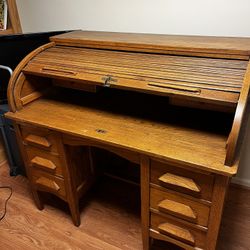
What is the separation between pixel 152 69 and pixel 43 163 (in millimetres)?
808

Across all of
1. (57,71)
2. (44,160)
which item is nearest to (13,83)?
(57,71)

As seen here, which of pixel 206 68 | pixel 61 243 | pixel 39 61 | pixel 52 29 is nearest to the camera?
pixel 206 68

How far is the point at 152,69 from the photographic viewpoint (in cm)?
114

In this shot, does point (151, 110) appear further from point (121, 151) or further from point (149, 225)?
point (149, 225)

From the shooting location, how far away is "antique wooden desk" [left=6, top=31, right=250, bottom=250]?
0.99 meters

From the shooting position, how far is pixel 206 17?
4.83 feet

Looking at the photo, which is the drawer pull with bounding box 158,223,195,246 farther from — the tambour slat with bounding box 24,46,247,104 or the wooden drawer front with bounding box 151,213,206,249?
the tambour slat with bounding box 24,46,247,104

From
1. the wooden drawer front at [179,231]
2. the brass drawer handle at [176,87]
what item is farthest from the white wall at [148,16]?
the wooden drawer front at [179,231]

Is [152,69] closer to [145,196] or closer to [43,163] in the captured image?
[145,196]

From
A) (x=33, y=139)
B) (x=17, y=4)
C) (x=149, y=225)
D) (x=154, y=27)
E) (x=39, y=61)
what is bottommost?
(x=149, y=225)

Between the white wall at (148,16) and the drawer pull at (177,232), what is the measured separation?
83 cm

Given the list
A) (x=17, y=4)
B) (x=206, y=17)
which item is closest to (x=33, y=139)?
(x=206, y=17)

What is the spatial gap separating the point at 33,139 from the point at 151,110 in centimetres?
Answer: 66

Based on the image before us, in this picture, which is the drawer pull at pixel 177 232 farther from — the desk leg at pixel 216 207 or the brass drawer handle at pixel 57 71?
the brass drawer handle at pixel 57 71
